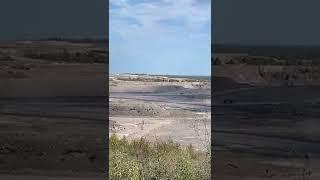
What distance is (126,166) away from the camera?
4648 millimetres

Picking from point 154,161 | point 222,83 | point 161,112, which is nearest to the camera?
point 222,83

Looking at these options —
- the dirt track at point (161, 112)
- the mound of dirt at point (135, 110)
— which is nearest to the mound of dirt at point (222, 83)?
the dirt track at point (161, 112)

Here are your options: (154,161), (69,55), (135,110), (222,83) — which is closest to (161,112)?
(135,110)

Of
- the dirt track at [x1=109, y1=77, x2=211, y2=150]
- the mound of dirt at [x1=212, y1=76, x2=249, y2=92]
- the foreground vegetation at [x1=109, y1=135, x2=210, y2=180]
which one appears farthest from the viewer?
the dirt track at [x1=109, y1=77, x2=211, y2=150]

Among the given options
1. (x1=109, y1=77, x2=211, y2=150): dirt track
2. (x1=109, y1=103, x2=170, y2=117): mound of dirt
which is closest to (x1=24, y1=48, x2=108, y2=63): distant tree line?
(x1=109, y1=77, x2=211, y2=150): dirt track

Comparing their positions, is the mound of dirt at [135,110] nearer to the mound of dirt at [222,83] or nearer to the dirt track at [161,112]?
the dirt track at [161,112]

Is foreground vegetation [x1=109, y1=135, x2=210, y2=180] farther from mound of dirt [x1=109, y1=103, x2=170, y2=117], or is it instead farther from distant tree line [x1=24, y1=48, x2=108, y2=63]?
distant tree line [x1=24, y1=48, x2=108, y2=63]

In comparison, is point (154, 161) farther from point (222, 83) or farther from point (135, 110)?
point (222, 83)

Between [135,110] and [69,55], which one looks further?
[135,110]

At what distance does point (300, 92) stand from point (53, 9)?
213cm

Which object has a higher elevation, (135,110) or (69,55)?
(69,55)

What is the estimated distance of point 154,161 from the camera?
4.71 m

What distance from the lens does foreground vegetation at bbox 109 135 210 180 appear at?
458 centimetres

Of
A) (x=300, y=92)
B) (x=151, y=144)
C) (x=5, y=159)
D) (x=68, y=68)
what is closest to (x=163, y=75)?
(x=151, y=144)
